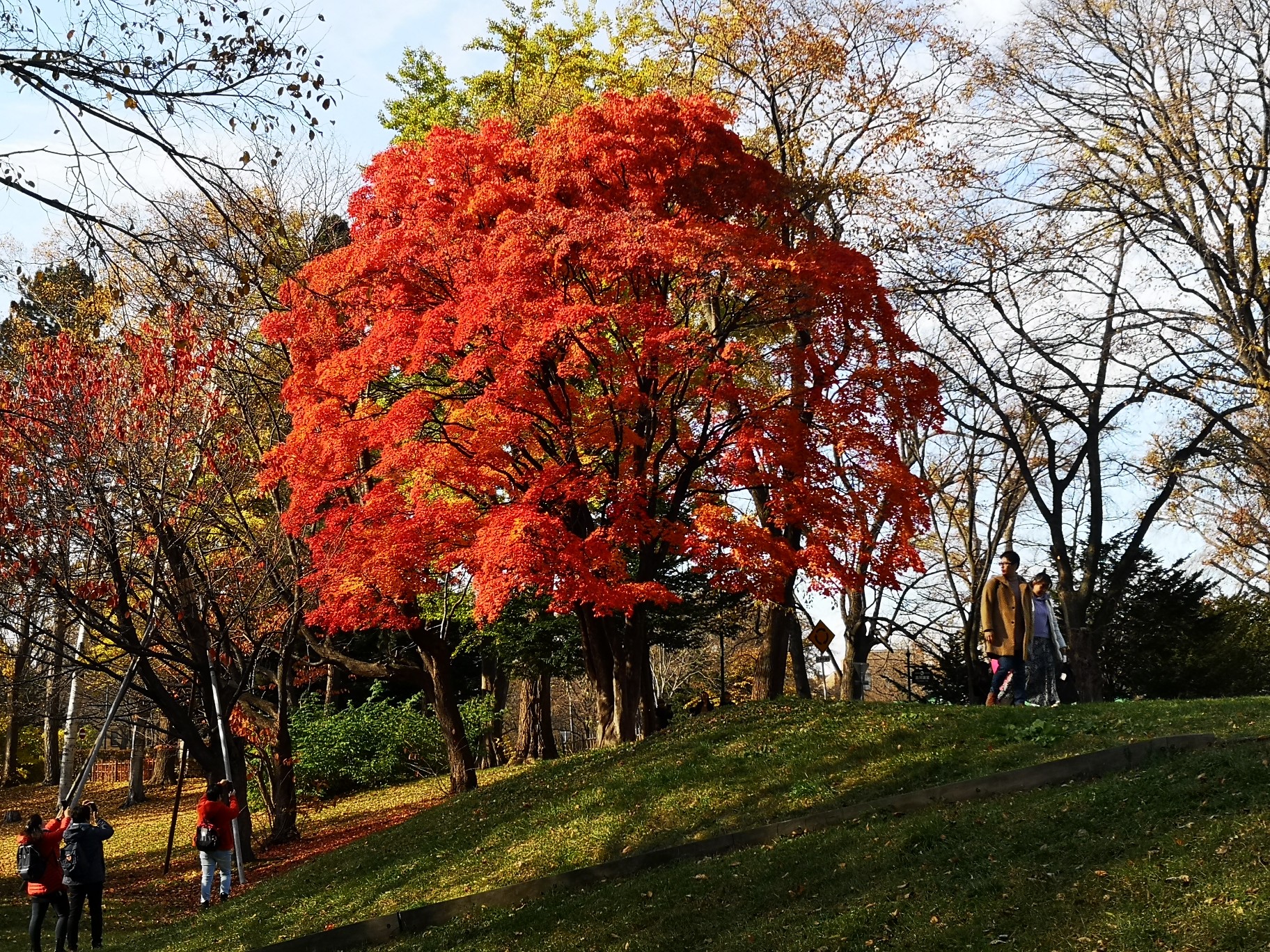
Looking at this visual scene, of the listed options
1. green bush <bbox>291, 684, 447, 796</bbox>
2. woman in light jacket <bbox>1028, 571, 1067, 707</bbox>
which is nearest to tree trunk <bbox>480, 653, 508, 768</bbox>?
green bush <bbox>291, 684, 447, 796</bbox>

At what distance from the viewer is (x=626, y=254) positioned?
14422 mm

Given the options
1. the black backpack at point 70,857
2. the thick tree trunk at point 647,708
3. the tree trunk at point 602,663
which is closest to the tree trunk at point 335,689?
the tree trunk at point 602,663

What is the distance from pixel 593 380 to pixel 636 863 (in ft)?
31.2

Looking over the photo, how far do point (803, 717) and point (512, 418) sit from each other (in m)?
5.76

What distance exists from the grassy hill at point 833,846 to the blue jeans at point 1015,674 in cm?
128

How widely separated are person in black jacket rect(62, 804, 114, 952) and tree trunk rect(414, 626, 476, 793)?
863cm

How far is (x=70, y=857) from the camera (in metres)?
11.5

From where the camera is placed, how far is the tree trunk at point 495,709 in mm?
25531

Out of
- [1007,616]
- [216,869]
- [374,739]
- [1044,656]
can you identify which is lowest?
[216,869]

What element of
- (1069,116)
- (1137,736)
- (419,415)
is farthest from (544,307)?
(1069,116)

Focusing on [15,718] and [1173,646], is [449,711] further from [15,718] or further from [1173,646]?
[15,718]

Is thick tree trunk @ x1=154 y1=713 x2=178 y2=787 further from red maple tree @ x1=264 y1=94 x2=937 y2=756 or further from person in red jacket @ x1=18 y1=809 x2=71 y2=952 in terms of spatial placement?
person in red jacket @ x1=18 y1=809 x2=71 y2=952

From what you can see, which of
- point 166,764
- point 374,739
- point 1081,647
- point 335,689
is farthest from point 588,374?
point 166,764

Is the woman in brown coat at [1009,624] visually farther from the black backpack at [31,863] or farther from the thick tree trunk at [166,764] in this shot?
the thick tree trunk at [166,764]
